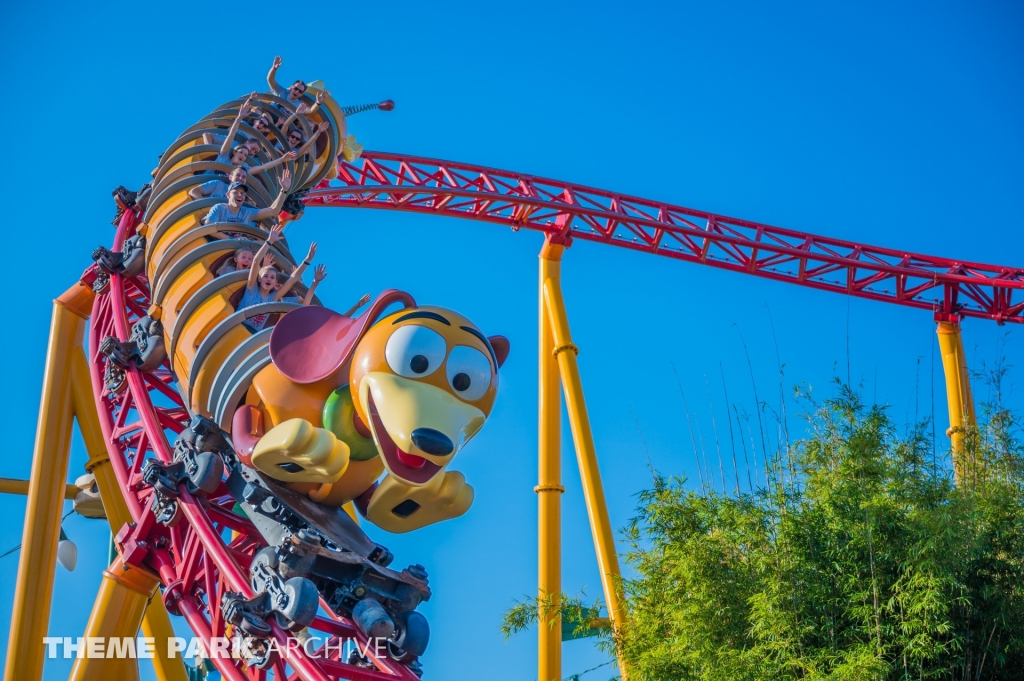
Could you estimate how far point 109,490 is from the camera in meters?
7.40

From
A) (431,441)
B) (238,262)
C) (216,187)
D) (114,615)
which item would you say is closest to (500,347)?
(431,441)

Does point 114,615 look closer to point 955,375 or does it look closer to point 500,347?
point 500,347

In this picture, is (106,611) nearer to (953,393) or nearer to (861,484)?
(861,484)

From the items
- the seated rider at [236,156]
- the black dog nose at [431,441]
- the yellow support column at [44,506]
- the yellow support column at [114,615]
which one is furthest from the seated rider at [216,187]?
the black dog nose at [431,441]

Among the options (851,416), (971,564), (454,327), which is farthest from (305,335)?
(971,564)

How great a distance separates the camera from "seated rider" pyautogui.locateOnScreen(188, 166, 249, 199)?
6.71m

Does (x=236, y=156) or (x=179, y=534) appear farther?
(x=236, y=156)

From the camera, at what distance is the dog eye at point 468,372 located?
4934 mm

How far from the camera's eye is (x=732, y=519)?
634 cm

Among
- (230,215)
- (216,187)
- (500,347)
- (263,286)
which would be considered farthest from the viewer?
(216,187)

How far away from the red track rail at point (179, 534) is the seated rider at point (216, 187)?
2.58 ft

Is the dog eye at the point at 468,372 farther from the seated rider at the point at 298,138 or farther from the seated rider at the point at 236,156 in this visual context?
the seated rider at the point at 298,138

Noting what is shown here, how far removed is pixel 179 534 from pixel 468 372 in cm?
180

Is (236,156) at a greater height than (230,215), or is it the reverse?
(236,156)
